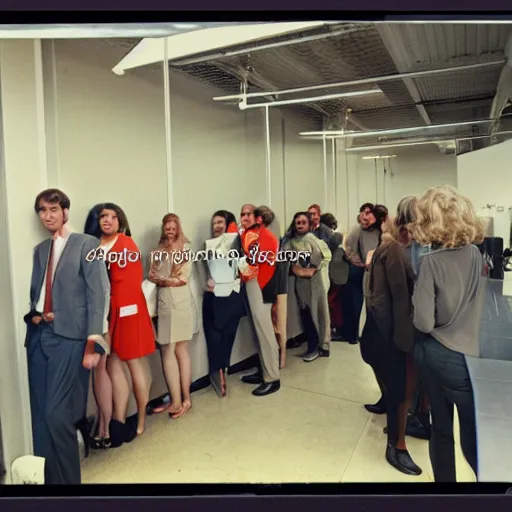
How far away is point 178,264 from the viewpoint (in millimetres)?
1385

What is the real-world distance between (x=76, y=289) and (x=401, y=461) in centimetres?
134

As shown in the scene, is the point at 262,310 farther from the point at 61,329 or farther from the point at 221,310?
the point at 61,329

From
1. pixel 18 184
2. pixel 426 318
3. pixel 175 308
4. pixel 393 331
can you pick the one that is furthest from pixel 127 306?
pixel 426 318

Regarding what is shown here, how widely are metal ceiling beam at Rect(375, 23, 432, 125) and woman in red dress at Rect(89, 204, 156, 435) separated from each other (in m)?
1.11

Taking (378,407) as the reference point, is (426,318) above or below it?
above

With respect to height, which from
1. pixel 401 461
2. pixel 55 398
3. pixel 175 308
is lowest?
pixel 401 461

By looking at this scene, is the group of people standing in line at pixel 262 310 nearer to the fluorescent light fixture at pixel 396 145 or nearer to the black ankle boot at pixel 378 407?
the black ankle boot at pixel 378 407

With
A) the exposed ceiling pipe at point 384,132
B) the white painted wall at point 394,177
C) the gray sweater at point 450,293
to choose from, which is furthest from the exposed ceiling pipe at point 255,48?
the gray sweater at point 450,293

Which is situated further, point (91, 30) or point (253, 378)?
point (253, 378)

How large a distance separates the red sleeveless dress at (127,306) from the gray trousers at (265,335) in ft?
1.25

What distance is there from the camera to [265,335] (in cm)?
143

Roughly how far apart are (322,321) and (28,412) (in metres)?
1.15

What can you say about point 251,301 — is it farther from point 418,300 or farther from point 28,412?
point 28,412
